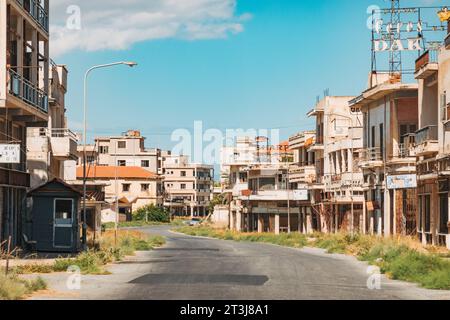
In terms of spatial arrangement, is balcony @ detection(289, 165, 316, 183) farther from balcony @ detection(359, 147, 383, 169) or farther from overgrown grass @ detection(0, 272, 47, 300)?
overgrown grass @ detection(0, 272, 47, 300)

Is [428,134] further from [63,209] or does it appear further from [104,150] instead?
[104,150]

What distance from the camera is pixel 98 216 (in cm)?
6344

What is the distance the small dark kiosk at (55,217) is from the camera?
38094 mm

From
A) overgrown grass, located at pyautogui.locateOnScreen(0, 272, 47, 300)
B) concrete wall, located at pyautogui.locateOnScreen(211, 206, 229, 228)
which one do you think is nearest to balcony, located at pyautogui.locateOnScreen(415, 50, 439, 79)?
overgrown grass, located at pyautogui.locateOnScreen(0, 272, 47, 300)

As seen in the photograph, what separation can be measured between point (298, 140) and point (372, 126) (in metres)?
35.6

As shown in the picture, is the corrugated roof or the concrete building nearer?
the corrugated roof

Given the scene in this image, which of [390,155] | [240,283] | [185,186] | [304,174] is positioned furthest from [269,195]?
[185,186]

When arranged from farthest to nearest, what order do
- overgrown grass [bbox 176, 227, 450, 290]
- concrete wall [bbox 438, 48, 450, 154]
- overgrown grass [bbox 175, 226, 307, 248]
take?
overgrown grass [bbox 175, 226, 307, 248], concrete wall [bbox 438, 48, 450, 154], overgrown grass [bbox 176, 227, 450, 290]

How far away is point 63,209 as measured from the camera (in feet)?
126

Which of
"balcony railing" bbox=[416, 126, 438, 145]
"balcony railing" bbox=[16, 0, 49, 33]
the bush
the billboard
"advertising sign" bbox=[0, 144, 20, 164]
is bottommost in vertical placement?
the bush

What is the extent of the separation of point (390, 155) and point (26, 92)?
26.1 m

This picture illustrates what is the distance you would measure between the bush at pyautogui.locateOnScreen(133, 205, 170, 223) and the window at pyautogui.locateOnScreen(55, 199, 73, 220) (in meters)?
98.4

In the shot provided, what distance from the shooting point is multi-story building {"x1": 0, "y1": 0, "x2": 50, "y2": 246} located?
35250 mm

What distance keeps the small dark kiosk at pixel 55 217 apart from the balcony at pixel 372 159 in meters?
25.2
